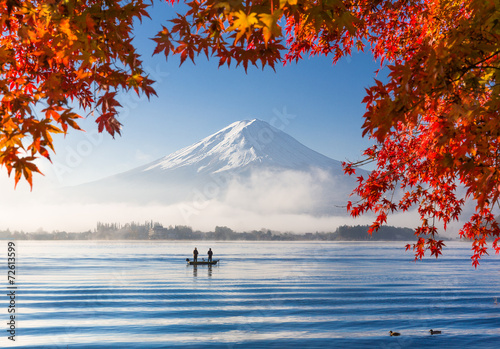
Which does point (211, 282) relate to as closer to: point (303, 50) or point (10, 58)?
point (303, 50)

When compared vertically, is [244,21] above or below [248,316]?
above

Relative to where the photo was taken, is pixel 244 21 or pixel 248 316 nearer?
pixel 244 21

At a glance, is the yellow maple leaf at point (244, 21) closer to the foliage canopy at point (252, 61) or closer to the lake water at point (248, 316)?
the foliage canopy at point (252, 61)

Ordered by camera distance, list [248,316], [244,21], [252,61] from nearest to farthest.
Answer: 1. [244,21]
2. [252,61]
3. [248,316]

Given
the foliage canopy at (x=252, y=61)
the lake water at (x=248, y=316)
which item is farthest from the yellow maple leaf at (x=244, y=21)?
the lake water at (x=248, y=316)

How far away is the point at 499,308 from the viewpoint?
25891 millimetres

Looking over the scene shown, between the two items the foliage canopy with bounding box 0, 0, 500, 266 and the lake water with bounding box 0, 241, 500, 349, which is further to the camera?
the lake water with bounding box 0, 241, 500, 349

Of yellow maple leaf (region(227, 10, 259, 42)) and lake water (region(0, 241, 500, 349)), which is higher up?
yellow maple leaf (region(227, 10, 259, 42))

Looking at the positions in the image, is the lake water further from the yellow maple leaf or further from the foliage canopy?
the yellow maple leaf

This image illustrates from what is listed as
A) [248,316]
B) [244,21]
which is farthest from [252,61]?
[248,316]

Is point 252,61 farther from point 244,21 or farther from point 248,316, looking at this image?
point 248,316

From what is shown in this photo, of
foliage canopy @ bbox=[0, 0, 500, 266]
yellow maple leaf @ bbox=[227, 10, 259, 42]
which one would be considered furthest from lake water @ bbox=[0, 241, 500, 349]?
yellow maple leaf @ bbox=[227, 10, 259, 42]

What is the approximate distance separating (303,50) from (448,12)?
2.93 metres

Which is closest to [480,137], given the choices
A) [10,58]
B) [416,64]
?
[416,64]
